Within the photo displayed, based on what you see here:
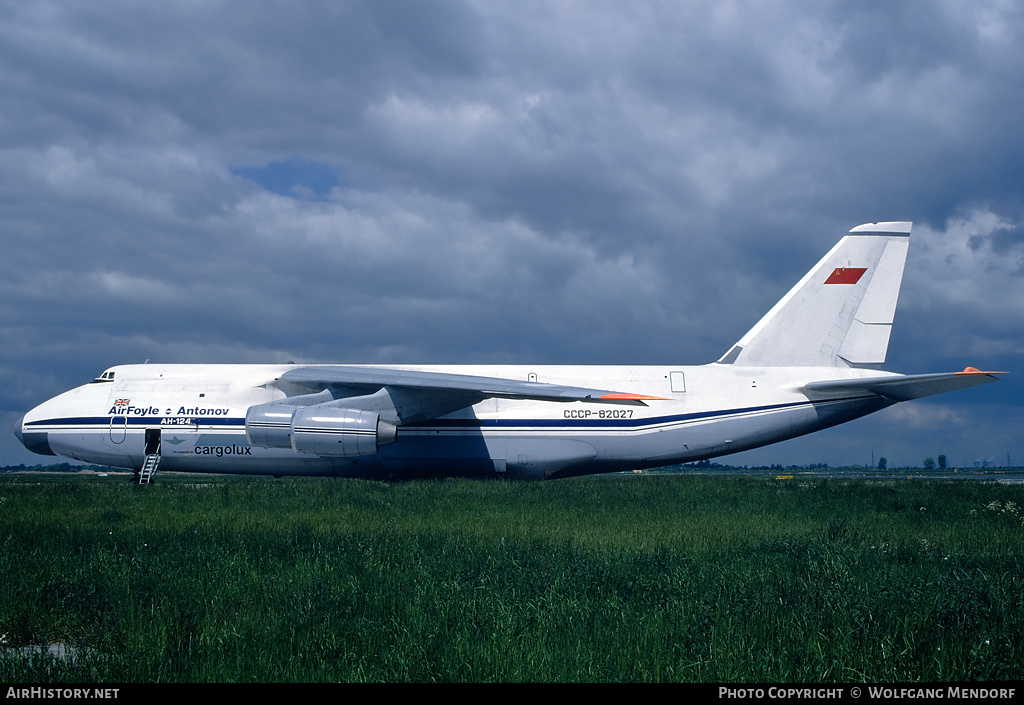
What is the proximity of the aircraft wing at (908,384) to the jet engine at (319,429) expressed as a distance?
10.4 metres

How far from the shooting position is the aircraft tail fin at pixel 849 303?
18047 mm

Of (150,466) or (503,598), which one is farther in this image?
(150,466)

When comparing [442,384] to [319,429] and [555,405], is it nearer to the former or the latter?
[319,429]

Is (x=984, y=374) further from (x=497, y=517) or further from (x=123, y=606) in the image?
(x=123, y=606)

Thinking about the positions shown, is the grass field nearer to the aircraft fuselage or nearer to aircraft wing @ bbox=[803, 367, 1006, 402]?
aircraft wing @ bbox=[803, 367, 1006, 402]

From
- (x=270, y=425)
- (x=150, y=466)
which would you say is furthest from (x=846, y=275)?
(x=150, y=466)

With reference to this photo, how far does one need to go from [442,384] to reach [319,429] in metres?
2.72

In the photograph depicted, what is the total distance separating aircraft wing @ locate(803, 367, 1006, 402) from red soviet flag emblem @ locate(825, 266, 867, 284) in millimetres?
2669

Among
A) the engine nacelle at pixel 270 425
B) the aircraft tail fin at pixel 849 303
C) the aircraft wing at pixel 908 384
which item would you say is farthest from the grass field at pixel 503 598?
the aircraft tail fin at pixel 849 303

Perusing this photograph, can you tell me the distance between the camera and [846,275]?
1808 cm

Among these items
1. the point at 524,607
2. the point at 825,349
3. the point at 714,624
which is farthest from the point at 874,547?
the point at 825,349

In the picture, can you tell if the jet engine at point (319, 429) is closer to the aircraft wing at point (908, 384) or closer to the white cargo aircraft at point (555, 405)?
the white cargo aircraft at point (555, 405)

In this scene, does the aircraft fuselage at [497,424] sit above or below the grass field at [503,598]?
above

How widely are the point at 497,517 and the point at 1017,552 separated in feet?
20.8
